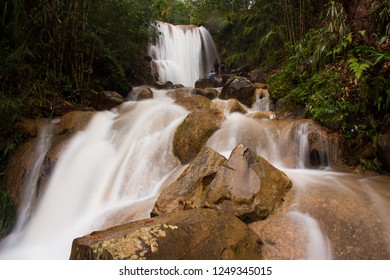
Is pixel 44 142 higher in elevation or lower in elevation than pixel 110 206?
higher

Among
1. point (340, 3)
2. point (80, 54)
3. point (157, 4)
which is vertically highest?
point (157, 4)

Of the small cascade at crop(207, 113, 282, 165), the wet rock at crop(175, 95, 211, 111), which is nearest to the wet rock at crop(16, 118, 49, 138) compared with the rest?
the wet rock at crop(175, 95, 211, 111)

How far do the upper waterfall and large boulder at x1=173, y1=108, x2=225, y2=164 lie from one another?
7.26 metres

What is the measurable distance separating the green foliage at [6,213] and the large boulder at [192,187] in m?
2.70

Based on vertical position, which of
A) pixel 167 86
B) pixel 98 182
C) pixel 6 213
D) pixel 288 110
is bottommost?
pixel 6 213

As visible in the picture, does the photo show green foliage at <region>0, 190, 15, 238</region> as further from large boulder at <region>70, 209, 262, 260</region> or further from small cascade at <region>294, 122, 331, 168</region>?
small cascade at <region>294, 122, 331, 168</region>

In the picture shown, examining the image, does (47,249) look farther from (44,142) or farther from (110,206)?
(44,142)

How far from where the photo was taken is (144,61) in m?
11.9

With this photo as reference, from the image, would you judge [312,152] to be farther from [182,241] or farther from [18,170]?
[18,170]

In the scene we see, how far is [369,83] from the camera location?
4.02 m

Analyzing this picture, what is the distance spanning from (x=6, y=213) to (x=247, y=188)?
3.84 meters

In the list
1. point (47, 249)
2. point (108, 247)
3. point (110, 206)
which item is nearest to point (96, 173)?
point (110, 206)

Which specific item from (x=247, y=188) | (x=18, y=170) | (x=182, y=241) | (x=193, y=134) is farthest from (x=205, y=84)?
(x=182, y=241)

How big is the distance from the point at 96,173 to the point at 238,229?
3109mm
